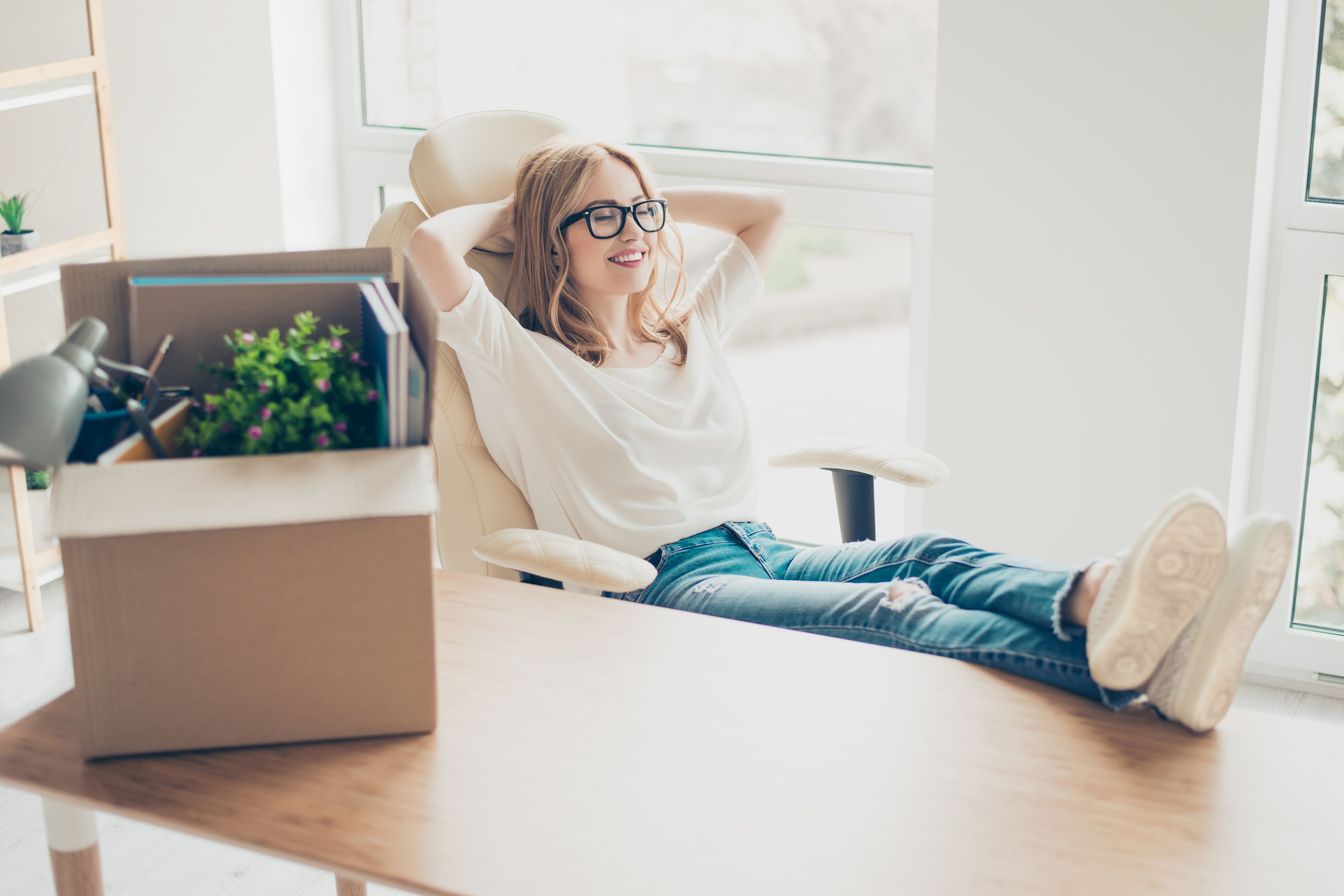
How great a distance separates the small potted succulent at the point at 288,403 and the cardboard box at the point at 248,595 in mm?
30

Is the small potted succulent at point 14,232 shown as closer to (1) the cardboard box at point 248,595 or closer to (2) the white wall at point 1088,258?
(1) the cardboard box at point 248,595

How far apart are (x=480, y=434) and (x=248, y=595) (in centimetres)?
83

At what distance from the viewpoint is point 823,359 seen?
9.30ft

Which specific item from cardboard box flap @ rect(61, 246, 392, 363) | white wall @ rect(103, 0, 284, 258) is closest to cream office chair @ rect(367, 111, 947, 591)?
cardboard box flap @ rect(61, 246, 392, 363)

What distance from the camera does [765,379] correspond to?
2912 millimetres

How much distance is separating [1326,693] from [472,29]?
240 cm

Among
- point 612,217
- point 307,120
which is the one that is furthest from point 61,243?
point 612,217

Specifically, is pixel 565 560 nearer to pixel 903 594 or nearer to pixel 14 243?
pixel 903 594

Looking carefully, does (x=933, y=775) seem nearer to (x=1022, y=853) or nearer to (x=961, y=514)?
(x=1022, y=853)

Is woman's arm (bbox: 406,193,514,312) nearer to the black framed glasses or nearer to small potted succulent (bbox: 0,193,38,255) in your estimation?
the black framed glasses

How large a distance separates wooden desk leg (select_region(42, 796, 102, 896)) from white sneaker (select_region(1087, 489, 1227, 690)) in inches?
37.7

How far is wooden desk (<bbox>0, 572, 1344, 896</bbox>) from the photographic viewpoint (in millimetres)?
904

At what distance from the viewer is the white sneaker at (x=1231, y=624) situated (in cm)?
104

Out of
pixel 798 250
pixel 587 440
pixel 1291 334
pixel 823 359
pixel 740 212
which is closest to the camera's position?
pixel 587 440
